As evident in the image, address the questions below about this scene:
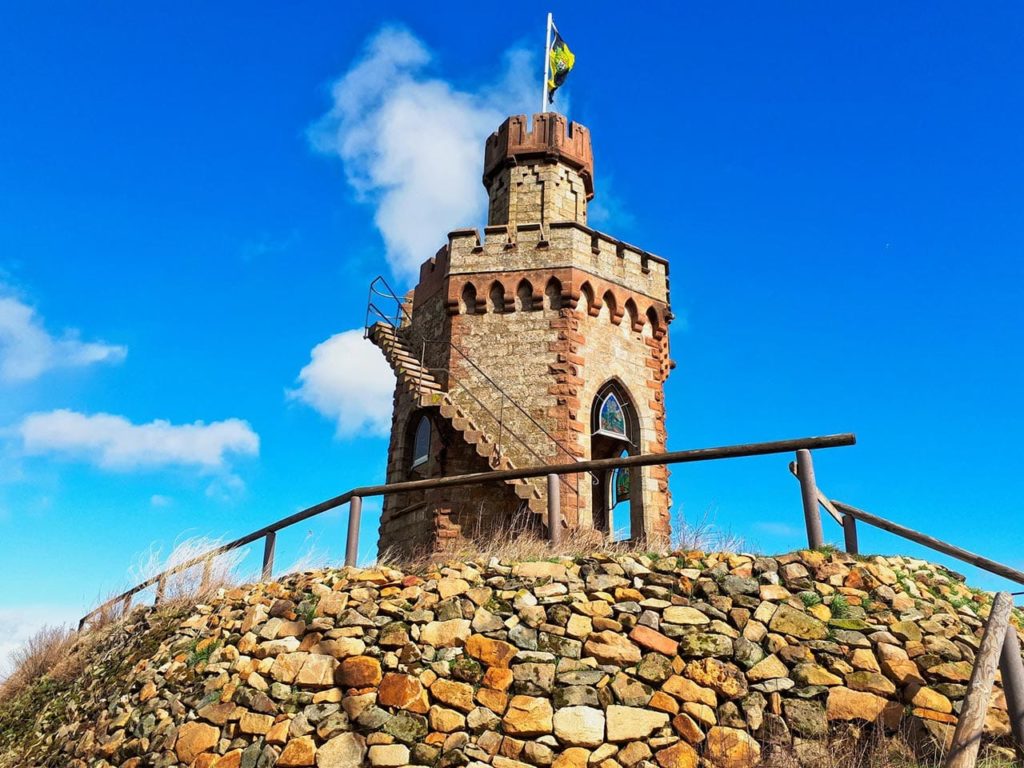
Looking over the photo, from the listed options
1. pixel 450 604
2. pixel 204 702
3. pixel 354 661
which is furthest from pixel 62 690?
pixel 450 604

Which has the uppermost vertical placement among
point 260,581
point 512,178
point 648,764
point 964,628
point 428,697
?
point 512,178

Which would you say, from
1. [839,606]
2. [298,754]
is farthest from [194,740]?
[839,606]

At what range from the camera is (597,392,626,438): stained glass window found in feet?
52.6

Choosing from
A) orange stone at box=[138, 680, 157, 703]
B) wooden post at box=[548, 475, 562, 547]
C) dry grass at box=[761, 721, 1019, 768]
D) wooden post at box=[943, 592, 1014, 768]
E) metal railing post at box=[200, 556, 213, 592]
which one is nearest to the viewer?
wooden post at box=[943, 592, 1014, 768]

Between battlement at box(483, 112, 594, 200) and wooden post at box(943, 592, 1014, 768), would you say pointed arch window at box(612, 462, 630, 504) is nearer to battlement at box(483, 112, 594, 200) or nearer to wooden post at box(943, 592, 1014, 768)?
battlement at box(483, 112, 594, 200)

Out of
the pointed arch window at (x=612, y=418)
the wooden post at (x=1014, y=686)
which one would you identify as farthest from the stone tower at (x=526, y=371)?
the wooden post at (x=1014, y=686)

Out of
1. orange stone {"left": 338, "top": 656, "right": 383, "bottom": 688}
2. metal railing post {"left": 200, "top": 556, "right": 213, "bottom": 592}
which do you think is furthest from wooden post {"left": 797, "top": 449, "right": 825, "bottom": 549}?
metal railing post {"left": 200, "top": 556, "right": 213, "bottom": 592}

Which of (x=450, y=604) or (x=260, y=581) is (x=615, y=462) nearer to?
(x=450, y=604)

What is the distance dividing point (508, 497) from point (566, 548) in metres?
5.97

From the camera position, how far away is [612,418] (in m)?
16.2

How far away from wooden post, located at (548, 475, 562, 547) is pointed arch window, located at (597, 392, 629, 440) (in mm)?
7161

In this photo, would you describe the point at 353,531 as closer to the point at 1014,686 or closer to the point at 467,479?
the point at 467,479

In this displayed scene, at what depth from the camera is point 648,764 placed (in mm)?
6016

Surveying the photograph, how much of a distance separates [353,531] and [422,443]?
7.48 m
